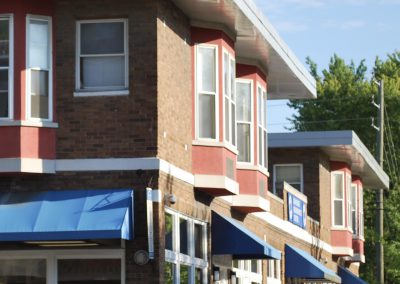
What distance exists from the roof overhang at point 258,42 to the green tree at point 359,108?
29.6 meters

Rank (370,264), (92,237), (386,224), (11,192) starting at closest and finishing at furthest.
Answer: (92,237) → (11,192) → (386,224) → (370,264)

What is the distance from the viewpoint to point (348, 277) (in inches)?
1841

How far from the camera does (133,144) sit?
81.8 ft

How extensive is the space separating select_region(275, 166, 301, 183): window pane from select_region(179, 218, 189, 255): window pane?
1709 centimetres

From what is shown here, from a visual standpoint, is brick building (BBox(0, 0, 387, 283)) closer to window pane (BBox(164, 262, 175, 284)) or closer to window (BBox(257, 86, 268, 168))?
window pane (BBox(164, 262, 175, 284))

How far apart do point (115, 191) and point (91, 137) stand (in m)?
1.17

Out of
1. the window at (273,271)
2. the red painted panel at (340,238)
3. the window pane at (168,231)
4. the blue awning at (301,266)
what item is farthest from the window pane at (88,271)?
the red painted panel at (340,238)

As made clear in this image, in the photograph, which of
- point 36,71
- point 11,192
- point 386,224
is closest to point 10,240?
point 11,192

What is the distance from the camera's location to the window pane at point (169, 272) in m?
25.0

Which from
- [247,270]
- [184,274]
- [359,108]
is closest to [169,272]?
[184,274]

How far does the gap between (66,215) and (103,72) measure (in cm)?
294

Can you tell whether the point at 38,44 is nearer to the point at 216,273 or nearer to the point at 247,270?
the point at 216,273

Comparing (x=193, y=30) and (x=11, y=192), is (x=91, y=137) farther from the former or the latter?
(x=193, y=30)

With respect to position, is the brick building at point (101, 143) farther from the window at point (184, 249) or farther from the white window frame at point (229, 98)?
the white window frame at point (229, 98)
